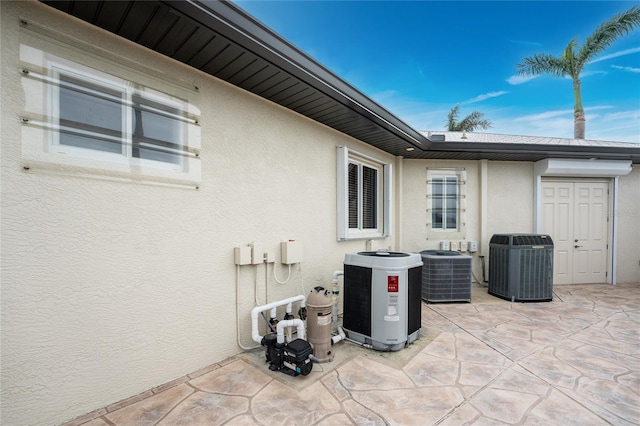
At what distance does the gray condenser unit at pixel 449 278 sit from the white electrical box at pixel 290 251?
2749mm

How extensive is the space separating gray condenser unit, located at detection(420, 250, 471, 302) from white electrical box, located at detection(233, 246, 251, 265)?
347cm

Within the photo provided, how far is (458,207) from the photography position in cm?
625

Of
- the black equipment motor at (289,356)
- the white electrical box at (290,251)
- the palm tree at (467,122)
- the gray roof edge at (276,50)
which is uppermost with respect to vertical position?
the palm tree at (467,122)

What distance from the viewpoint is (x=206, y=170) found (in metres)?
2.79

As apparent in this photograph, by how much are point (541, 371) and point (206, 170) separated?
3.86 metres

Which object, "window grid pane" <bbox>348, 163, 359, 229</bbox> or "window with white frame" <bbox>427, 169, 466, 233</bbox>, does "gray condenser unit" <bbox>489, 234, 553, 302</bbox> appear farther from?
"window grid pane" <bbox>348, 163, 359, 229</bbox>

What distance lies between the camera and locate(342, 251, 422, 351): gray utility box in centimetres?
312

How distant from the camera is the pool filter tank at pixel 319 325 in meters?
2.94

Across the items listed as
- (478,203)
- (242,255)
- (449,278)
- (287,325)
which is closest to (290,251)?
(242,255)

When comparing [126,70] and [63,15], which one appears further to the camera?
[126,70]

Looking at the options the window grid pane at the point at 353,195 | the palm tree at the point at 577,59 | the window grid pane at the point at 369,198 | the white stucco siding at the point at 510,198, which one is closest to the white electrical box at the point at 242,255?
the window grid pane at the point at 353,195

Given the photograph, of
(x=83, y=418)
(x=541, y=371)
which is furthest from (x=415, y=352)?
(x=83, y=418)

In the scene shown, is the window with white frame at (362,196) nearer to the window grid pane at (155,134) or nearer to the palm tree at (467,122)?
the window grid pane at (155,134)

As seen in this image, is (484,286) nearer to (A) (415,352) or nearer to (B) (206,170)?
(A) (415,352)
